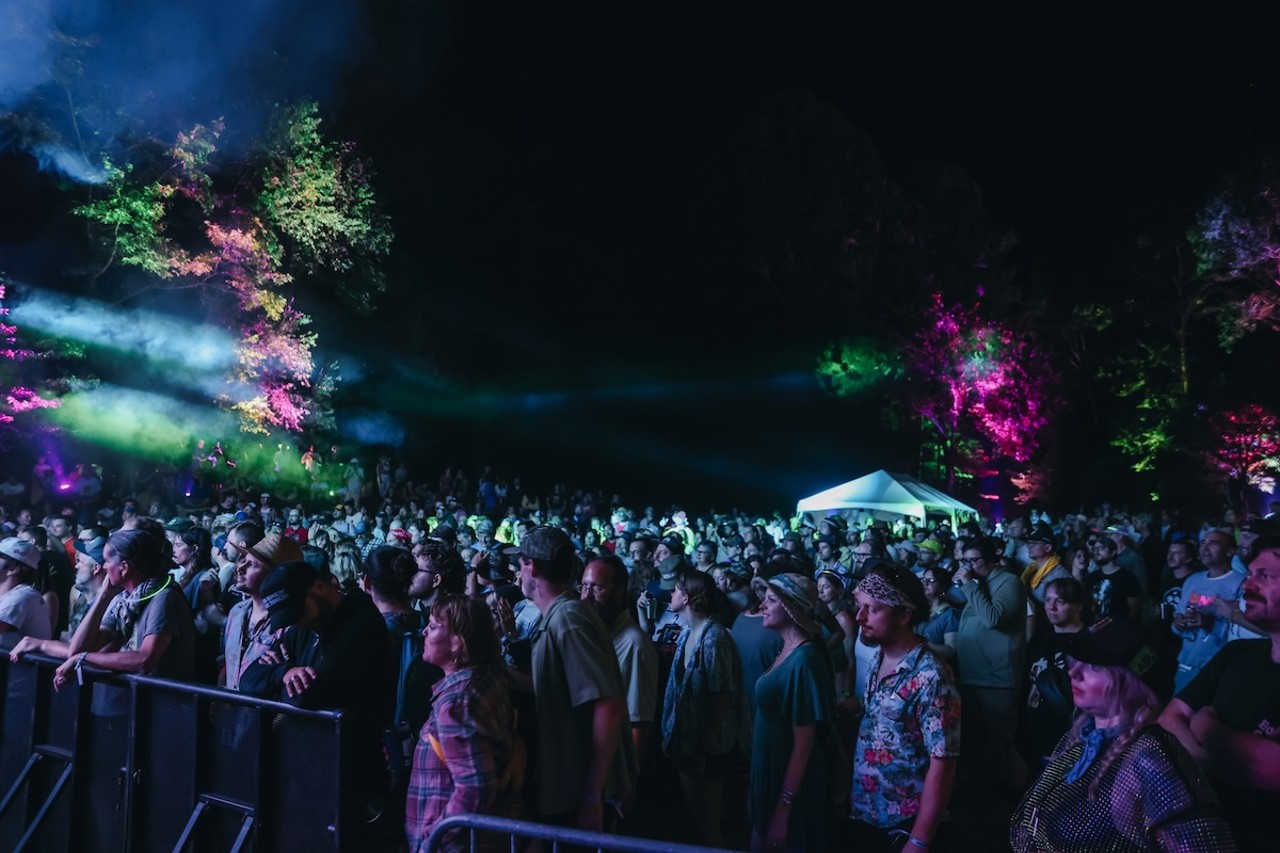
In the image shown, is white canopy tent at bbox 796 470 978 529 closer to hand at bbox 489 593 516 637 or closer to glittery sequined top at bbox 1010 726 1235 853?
hand at bbox 489 593 516 637

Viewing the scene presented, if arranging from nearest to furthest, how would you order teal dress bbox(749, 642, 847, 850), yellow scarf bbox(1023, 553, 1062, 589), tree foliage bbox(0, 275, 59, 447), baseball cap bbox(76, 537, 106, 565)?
1. teal dress bbox(749, 642, 847, 850)
2. baseball cap bbox(76, 537, 106, 565)
3. yellow scarf bbox(1023, 553, 1062, 589)
4. tree foliage bbox(0, 275, 59, 447)

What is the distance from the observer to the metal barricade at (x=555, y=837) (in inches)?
104

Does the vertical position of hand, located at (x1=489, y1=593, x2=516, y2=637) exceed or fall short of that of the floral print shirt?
it exceeds it

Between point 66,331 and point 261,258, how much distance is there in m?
4.34

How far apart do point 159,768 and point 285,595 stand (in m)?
1.14

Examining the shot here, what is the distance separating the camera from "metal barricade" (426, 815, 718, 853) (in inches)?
104

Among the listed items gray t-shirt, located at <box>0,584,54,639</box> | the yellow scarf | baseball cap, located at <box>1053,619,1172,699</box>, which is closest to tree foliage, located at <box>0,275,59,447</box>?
gray t-shirt, located at <box>0,584,54,639</box>

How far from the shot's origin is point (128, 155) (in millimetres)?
20875

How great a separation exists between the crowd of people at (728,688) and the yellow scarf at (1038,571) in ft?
3.43

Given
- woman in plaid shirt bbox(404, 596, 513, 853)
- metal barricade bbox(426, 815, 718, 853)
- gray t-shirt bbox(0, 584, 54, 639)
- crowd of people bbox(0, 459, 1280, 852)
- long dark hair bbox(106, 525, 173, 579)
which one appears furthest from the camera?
gray t-shirt bbox(0, 584, 54, 639)

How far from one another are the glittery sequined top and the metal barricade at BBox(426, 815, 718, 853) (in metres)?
1.07

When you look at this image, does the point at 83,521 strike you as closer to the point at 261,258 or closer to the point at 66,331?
the point at 66,331

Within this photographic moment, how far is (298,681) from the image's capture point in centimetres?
392

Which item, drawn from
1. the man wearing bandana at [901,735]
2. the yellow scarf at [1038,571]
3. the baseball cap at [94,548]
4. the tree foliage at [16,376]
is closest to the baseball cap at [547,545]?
the man wearing bandana at [901,735]
